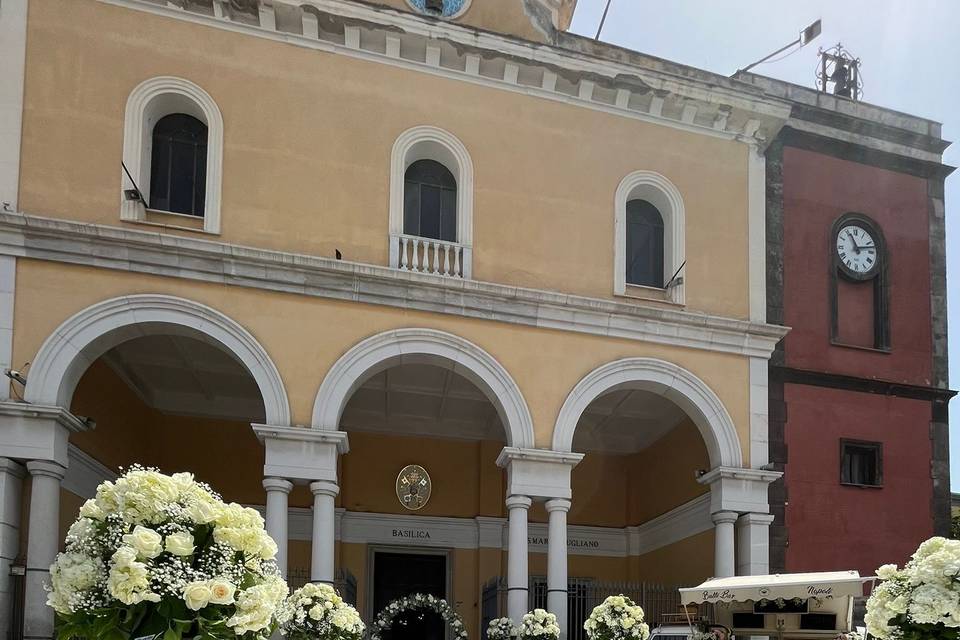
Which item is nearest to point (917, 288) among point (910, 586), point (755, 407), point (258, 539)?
point (755, 407)

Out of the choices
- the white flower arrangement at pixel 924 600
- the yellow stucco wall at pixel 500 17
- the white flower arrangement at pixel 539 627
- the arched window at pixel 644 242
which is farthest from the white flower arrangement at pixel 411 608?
the white flower arrangement at pixel 924 600

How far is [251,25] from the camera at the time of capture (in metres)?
15.3

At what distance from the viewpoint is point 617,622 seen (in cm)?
1402

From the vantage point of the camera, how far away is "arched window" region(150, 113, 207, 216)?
50.5 feet

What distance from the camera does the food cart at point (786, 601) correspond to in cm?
1298

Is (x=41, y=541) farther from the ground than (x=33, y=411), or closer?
closer

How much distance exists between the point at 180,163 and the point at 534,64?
5550mm

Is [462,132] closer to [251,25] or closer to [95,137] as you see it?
[251,25]

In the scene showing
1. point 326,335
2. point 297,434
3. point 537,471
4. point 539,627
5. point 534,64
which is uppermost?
point 534,64

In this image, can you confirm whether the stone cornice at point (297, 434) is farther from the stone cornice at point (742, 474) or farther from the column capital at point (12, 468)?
the stone cornice at point (742, 474)

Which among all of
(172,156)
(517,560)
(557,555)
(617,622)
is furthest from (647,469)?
(172,156)

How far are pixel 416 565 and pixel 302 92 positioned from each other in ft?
29.9

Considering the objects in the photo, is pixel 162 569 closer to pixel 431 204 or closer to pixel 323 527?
pixel 323 527

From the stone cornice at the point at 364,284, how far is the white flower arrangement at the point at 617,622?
4129mm
